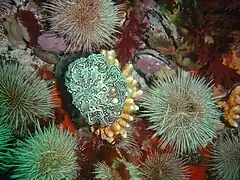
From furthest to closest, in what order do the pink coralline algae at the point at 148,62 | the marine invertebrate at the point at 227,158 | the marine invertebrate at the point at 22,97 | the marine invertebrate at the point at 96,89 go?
1. the pink coralline algae at the point at 148,62
2. the marine invertebrate at the point at 227,158
3. the marine invertebrate at the point at 22,97
4. the marine invertebrate at the point at 96,89

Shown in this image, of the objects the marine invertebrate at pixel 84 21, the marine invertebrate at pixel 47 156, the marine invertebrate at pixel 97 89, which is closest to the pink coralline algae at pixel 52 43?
the marine invertebrate at pixel 84 21

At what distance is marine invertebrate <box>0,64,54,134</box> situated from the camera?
9.09 ft

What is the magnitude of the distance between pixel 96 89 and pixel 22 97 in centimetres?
62

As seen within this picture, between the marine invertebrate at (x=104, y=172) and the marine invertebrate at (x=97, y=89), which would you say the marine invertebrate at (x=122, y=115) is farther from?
the marine invertebrate at (x=104, y=172)

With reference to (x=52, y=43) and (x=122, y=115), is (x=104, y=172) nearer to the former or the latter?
(x=122, y=115)

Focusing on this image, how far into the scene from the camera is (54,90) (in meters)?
3.17

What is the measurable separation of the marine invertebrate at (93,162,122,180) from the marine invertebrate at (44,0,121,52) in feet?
3.27

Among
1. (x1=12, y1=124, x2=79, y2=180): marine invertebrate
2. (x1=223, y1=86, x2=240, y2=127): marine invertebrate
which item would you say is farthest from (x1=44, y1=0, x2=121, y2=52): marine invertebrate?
(x1=223, y1=86, x2=240, y2=127): marine invertebrate

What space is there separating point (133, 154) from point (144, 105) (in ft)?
1.46

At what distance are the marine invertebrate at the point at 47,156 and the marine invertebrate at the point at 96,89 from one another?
0.99 ft

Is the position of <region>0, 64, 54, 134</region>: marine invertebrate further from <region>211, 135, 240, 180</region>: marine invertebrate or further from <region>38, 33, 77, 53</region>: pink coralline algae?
<region>211, 135, 240, 180</region>: marine invertebrate

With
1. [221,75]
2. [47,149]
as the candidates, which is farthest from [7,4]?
[221,75]

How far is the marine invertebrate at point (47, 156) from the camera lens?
8.70ft

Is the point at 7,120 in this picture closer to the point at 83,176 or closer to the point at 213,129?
the point at 83,176
